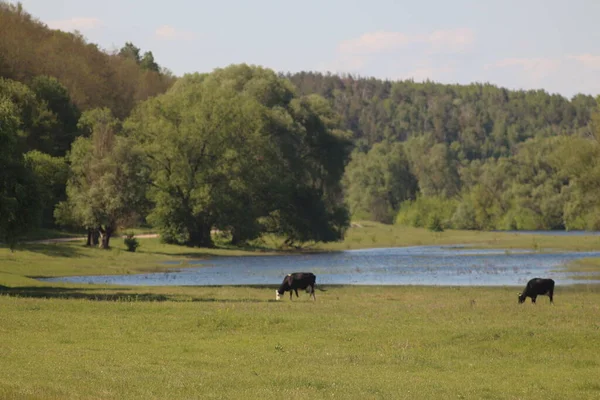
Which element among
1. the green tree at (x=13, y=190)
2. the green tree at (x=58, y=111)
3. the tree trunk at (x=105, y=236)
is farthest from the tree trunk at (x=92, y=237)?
the green tree at (x=13, y=190)

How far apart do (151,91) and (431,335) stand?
129m

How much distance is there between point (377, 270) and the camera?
2785 inches

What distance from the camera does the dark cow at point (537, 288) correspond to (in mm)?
40969

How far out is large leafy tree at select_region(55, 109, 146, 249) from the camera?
8175 centimetres

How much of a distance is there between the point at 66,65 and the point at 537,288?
292 feet

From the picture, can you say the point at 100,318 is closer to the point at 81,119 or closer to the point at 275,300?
the point at 275,300

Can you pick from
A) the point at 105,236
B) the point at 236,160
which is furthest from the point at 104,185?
the point at 236,160

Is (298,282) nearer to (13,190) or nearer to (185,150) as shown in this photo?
(13,190)

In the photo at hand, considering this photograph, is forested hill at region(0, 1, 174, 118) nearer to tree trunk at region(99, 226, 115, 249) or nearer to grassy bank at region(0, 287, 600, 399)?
tree trunk at region(99, 226, 115, 249)

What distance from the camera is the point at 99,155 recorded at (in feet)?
282

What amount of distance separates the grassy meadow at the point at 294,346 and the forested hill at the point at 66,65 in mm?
69088

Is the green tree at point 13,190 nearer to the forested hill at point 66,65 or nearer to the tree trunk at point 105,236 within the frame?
the tree trunk at point 105,236

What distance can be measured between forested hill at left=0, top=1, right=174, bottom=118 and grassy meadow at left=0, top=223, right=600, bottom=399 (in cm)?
6909

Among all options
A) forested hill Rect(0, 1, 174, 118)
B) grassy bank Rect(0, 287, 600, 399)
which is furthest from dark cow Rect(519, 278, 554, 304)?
forested hill Rect(0, 1, 174, 118)
